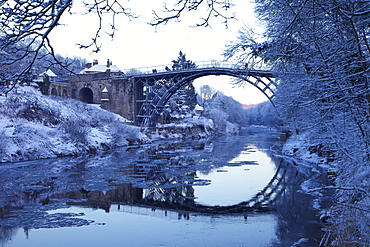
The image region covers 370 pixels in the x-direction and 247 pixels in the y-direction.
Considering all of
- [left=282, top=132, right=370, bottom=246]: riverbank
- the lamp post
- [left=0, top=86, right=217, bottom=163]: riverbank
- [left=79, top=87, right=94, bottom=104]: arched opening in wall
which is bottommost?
[left=282, top=132, right=370, bottom=246]: riverbank

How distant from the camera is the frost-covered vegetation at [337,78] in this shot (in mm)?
5004

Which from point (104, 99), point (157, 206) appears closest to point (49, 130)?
point (157, 206)

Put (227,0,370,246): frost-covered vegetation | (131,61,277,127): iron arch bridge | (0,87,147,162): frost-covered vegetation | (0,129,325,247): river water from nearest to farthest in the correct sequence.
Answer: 1. (227,0,370,246): frost-covered vegetation
2. (0,129,325,247): river water
3. (0,87,147,162): frost-covered vegetation
4. (131,61,277,127): iron arch bridge

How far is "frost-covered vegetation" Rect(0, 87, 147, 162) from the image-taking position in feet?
64.5

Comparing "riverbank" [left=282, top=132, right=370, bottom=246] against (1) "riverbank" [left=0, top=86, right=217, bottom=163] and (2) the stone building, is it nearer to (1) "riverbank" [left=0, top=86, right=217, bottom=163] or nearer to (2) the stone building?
(1) "riverbank" [left=0, top=86, right=217, bottom=163]

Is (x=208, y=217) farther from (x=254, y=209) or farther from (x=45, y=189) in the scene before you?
(x=45, y=189)

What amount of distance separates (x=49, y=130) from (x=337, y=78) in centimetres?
2081

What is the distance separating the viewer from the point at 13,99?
2498cm

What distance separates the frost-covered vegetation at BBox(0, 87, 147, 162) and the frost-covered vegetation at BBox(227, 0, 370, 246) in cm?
1565

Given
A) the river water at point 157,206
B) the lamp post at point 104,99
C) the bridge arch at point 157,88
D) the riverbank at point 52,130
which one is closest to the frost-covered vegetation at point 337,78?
the river water at point 157,206

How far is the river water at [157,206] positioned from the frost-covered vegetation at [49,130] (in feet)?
9.43

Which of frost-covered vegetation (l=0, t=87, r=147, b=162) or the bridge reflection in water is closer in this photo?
the bridge reflection in water

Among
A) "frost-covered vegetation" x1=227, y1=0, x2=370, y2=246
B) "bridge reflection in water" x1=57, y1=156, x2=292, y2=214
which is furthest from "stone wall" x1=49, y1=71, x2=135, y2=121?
"frost-covered vegetation" x1=227, y1=0, x2=370, y2=246

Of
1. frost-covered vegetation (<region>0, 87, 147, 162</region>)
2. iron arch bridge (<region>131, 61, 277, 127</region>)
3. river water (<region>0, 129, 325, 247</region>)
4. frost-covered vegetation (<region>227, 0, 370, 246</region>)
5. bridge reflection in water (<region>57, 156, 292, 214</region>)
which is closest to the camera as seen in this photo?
frost-covered vegetation (<region>227, 0, 370, 246</region>)
